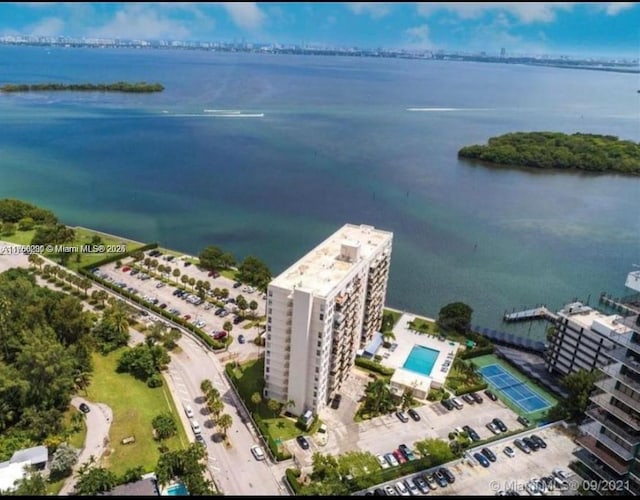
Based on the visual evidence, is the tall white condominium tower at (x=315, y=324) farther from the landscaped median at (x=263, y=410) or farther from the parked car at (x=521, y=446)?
the parked car at (x=521, y=446)

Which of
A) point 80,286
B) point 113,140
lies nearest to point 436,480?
point 80,286

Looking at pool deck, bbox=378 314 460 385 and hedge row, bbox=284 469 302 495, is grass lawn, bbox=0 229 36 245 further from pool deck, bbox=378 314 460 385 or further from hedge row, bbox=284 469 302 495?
hedge row, bbox=284 469 302 495

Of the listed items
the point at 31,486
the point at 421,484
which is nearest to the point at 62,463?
the point at 31,486

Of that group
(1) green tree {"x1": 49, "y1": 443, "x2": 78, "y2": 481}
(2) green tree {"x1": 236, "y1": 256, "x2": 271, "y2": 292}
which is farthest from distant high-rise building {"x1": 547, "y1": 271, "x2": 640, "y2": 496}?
(2) green tree {"x1": 236, "y1": 256, "x2": 271, "y2": 292}

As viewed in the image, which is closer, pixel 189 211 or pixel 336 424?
pixel 336 424

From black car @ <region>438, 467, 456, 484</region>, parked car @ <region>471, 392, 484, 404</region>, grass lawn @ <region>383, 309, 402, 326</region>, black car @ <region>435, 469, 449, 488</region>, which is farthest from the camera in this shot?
grass lawn @ <region>383, 309, 402, 326</region>

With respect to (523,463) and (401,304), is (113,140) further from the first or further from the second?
(523,463)
